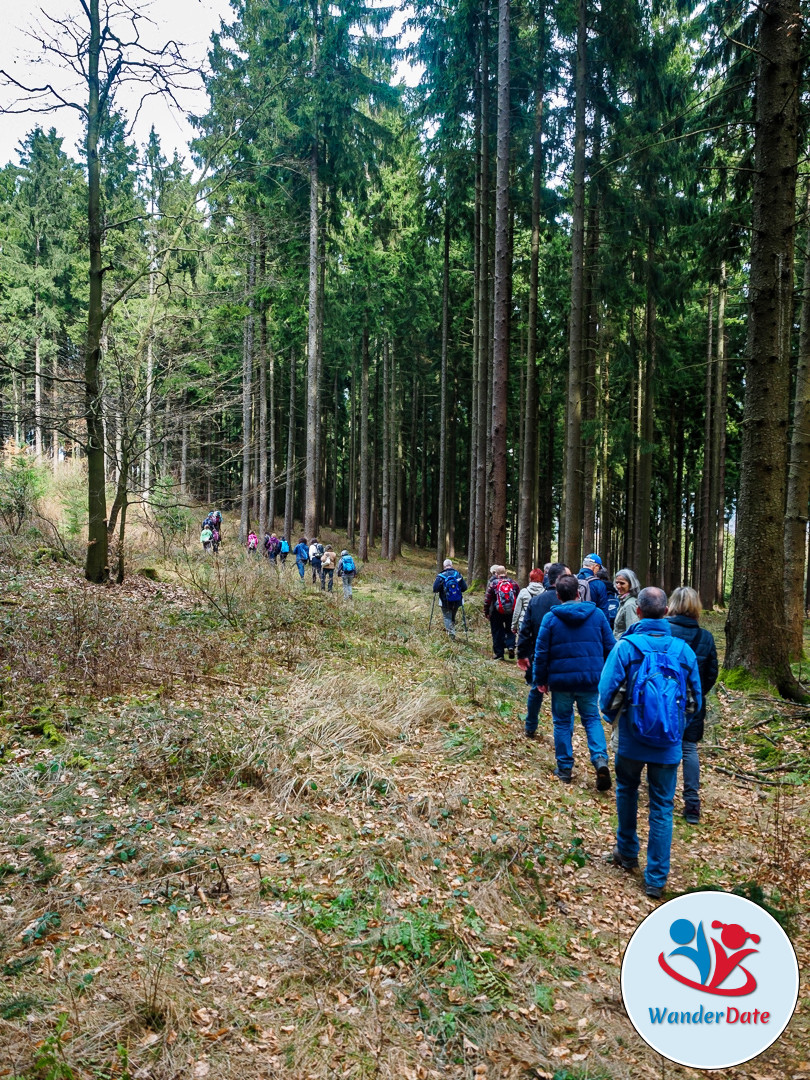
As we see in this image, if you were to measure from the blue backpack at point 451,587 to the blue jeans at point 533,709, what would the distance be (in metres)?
5.11

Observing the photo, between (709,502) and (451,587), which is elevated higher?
(709,502)

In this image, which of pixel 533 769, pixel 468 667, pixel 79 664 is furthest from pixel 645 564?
pixel 79 664

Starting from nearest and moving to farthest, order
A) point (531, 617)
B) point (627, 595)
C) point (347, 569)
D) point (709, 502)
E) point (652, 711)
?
point (652, 711)
point (531, 617)
point (627, 595)
point (347, 569)
point (709, 502)

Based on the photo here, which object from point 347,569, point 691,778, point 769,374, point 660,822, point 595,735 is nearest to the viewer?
point 660,822

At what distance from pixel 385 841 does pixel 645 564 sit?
16497 millimetres

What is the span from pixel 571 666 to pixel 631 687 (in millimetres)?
1887

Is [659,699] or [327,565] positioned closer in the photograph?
[659,699]

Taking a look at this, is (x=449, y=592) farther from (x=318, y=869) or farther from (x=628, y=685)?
(x=318, y=869)

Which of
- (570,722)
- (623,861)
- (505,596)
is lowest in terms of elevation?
(623,861)

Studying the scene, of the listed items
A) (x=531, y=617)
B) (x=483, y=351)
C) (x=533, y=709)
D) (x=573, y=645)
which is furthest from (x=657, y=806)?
(x=483, y=351)

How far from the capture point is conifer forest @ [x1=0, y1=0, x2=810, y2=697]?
9719mm

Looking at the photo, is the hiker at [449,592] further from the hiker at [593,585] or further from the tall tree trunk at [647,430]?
the tall tree trunk at [647,430]

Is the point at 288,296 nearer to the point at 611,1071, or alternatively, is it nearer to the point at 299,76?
the point at 299,76

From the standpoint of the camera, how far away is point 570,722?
21.0 feet
